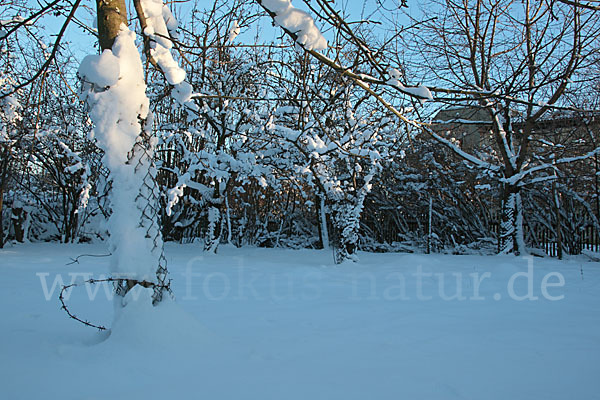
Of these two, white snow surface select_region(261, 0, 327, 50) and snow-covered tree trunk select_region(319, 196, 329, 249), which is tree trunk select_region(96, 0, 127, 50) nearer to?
white snow surface select_region(261, 0, 327, 50)

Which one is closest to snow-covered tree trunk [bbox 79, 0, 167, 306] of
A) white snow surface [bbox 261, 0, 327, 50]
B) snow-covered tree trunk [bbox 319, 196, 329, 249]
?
white snow surface [bbox 261, 0, 327, 50]

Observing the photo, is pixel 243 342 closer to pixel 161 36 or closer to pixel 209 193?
pixel 161 36

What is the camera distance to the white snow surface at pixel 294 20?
78.7 inches

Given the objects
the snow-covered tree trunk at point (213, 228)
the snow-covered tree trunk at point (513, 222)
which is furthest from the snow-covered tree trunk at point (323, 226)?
the snow-covered tree trunk at point (513, 222)

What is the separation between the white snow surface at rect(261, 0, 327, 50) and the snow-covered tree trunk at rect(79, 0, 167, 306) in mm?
819

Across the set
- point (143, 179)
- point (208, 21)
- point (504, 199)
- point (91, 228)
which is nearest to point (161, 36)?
point (143, 179)

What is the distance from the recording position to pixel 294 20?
6.57 ft

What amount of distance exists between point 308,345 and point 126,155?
4.90 ft

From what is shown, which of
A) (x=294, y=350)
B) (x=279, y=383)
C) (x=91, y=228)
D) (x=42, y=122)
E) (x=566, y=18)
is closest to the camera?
(x=279, y=383)

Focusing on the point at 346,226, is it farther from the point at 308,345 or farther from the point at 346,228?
the point at 308,345

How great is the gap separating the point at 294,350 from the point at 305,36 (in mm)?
1704

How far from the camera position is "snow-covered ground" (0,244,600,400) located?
1.71 metres

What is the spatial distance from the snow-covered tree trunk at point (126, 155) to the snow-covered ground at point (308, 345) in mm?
219

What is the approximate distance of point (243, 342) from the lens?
7.47ft
